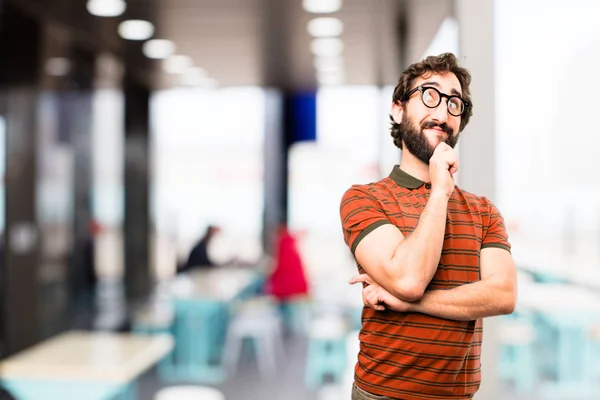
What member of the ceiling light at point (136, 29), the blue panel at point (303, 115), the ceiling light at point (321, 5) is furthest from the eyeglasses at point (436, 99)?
the blue panel at point (303, 115)

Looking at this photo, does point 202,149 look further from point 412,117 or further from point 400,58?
point 412,117

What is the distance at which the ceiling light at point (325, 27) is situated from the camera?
383cm

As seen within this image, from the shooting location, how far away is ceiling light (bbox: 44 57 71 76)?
4.98 m

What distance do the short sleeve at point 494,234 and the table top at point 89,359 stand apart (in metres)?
1.90

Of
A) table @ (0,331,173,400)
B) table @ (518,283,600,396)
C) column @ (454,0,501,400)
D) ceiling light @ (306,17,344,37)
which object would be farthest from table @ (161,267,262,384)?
column @ (454,0,501,400)

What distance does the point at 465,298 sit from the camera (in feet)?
4.44

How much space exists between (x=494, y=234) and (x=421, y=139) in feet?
0.98

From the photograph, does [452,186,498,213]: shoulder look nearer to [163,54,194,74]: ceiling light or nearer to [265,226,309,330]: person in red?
[163,54,194,74]: ceiling light

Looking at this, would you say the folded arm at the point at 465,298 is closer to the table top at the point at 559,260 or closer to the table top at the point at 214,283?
Answer: the table top at the point at 559,260

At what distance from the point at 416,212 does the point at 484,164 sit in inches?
47.6

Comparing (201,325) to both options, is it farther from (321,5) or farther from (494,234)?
(494,234)

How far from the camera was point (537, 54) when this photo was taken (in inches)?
109

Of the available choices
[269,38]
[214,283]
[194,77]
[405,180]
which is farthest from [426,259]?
[194,77]

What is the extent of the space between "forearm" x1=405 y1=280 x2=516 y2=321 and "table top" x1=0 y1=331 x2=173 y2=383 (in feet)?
6.07
